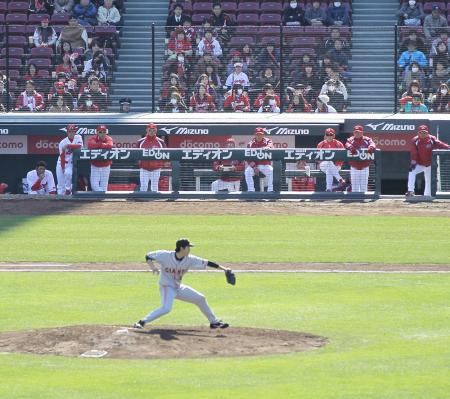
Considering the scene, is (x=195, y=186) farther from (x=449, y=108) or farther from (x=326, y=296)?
(x=326, y=296)

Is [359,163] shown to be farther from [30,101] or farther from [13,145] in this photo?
[13,145]

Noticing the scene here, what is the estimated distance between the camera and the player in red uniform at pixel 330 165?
31797 millimetres

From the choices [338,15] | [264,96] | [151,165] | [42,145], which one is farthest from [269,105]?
[42,145]

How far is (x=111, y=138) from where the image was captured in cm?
3394

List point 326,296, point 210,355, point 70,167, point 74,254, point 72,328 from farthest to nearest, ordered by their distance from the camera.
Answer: point 70,167, point 74,254, point 326,296, point 72,328, point 210,355

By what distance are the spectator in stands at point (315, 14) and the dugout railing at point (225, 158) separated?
237 inches

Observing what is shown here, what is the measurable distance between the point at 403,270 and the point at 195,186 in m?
11.0

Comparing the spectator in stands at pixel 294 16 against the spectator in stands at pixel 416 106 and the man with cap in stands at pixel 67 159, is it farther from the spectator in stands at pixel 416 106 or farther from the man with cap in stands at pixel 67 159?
the man with cap in stands at pixel 67 159

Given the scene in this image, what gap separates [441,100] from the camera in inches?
1341

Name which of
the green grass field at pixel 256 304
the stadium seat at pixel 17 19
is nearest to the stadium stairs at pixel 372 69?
the green grass field at pixel 256 304

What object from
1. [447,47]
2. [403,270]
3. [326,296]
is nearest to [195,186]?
[447,47]

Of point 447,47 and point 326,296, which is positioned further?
point 447,47

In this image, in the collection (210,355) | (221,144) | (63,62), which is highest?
(63,62)

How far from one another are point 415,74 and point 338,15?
3622mm
